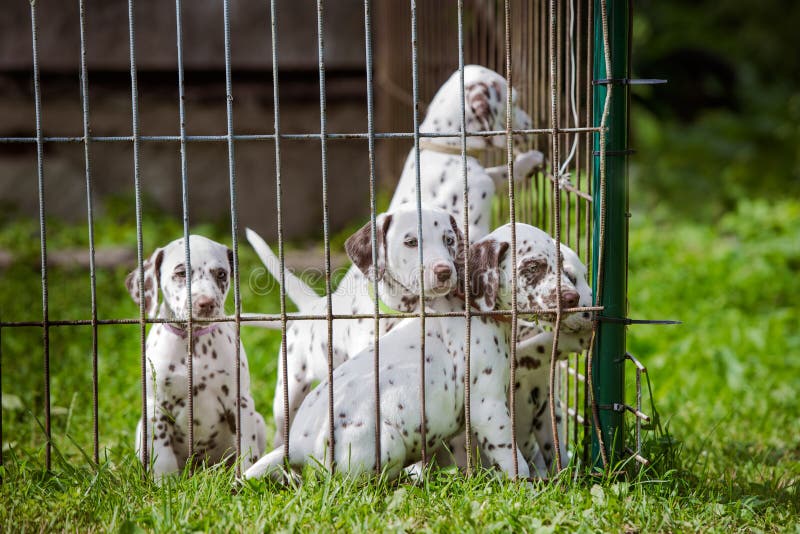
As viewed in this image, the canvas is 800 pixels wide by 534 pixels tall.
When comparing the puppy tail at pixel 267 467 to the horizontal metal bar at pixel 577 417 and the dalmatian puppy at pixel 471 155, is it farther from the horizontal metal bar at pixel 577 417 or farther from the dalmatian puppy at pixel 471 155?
the dalmatian puppy at pixel 471 155

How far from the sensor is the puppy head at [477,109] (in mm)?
3979

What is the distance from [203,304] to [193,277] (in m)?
0.15

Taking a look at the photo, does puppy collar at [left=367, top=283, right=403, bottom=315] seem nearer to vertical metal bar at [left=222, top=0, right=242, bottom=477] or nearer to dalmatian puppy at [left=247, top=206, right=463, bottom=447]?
dalmatian puppy at [left=247, top=206, right=463, bottom=447]

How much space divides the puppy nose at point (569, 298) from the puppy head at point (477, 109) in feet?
3.77

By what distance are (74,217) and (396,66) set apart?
4912 millimetres

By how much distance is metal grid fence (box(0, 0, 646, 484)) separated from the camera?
2.92 m

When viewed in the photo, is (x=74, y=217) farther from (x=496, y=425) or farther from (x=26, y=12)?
(x=496, y=425)

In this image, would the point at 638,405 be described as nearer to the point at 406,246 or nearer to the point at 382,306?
the point at 406,246

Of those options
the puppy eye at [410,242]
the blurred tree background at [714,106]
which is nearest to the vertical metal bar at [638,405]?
the puppy eye at [410,242]

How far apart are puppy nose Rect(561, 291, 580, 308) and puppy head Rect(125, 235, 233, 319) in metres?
1.18

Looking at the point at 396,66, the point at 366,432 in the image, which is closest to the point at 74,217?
the point at 396,66

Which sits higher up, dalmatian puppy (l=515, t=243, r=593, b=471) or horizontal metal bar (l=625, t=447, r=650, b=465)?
dalmatian puppy (l=515, t=243, r=593, b=471)

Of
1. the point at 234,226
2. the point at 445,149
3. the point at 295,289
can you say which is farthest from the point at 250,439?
the point at 445,149

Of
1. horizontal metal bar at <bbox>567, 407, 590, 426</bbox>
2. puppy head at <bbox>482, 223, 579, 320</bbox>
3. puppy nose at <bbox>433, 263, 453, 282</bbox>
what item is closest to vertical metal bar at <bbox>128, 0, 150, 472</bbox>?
puppy nose at <bbox>433, 263, 453, 282</bbox>
